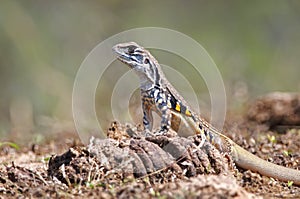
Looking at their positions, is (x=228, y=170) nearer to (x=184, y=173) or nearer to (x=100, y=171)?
(x=184, y=173)

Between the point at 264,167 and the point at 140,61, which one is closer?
the point at 264,167

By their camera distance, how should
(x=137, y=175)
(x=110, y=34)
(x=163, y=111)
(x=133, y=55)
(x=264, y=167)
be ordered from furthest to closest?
(x=110, y=34), (x=133, y=55), (x=163, y=111), (x=264, y=167), (x=137, y=175)

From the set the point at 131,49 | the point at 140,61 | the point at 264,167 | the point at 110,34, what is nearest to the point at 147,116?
the point at 140,61

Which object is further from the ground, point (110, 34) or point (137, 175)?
point (110, 34)

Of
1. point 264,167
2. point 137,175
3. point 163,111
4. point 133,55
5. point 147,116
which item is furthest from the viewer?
point 147,116

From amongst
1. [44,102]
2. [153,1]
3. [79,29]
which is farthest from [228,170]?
[153,1]

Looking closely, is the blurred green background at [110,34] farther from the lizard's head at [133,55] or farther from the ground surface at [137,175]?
the ground surface at [137,175]

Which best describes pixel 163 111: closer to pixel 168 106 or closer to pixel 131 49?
pixel 168 106
